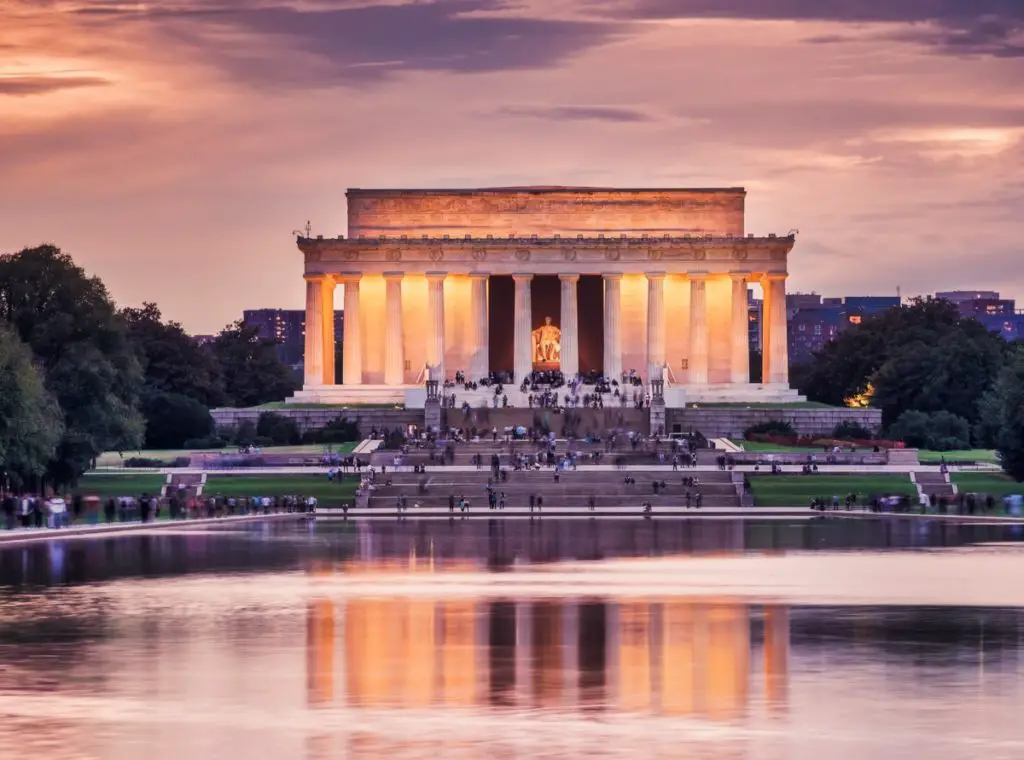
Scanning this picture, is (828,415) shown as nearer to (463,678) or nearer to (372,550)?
(372,550)

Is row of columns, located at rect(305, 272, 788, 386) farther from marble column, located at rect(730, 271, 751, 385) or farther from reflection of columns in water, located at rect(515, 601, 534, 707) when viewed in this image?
reflection of columns in water, located at rect(515, 601, 534, 707)

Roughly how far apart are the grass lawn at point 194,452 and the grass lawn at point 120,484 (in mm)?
6765

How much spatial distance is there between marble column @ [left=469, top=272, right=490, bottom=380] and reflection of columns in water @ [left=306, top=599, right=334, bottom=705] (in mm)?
88047

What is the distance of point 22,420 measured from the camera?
75.8 meters

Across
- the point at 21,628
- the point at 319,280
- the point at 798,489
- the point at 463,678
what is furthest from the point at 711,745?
the point at 319,280

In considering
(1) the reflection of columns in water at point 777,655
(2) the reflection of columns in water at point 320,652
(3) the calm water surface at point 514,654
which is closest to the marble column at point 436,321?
(3) the calm water surface at point 514,654

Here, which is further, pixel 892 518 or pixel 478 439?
pixel 478 439

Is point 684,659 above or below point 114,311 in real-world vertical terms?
below

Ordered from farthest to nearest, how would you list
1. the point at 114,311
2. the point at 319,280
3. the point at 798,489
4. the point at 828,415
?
the point at 319,280 < the point at 828,415 < the point at 114,311 < the point at 798,489

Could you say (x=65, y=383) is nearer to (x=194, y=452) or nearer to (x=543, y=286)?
(x=194, y=452)

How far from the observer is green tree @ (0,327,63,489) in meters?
75.8

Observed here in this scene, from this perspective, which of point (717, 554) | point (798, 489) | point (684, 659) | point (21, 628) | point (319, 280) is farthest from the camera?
point (319, 280)

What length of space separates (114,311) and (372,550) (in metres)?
41.4

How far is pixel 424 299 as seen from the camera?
134m
